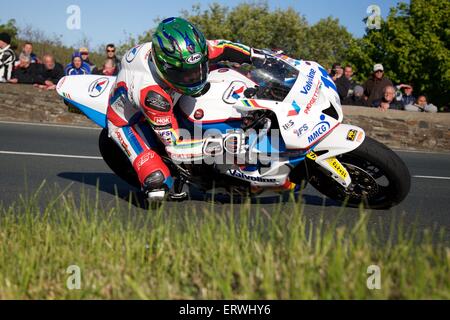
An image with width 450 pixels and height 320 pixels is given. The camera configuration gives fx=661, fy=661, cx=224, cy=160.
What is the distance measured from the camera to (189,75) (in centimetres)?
508

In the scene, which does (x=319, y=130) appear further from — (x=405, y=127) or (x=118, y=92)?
(x=405, y=127)

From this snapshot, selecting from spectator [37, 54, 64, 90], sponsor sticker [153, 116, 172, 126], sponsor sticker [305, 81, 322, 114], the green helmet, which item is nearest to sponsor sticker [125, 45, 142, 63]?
the green helmet

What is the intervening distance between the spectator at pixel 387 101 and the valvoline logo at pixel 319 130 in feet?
27.7

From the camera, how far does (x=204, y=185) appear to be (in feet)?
18.8

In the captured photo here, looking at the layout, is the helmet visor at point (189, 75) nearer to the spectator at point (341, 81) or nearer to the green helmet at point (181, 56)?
the green helmet at point (181, 56)

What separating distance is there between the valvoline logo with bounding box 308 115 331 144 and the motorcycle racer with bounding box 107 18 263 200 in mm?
795

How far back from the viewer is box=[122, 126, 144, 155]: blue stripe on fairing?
577cm

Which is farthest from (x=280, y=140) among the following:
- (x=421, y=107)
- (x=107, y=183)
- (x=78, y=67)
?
(x=421, y=107)

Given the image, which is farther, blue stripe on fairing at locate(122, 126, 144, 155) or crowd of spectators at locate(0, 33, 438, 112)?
crowd of spectators at locate(0, 33, 438, 112)

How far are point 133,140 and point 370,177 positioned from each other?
2066mm

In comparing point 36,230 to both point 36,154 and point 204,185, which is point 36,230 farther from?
point 36,154

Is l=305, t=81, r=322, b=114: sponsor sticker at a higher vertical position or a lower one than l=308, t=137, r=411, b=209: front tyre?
higher

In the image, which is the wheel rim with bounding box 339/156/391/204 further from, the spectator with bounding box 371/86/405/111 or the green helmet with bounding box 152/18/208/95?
the spectator with bounding box 371/86/405/111
